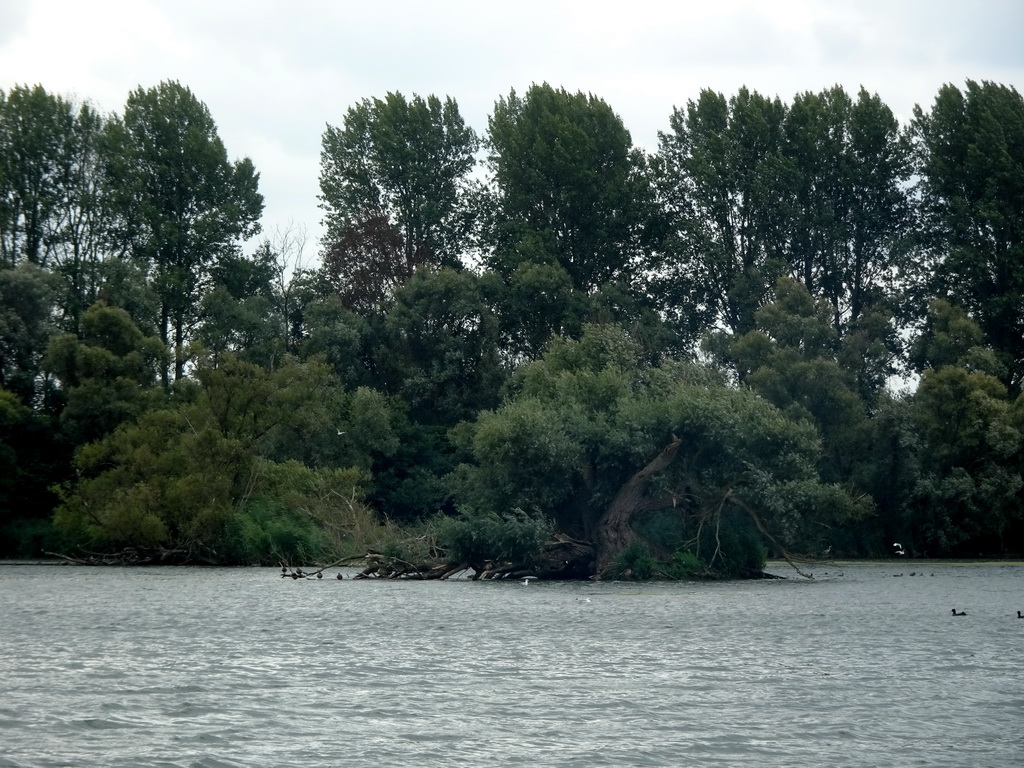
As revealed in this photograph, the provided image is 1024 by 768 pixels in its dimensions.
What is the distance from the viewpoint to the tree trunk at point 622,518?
167 ft

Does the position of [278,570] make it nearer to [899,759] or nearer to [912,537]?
[912,537]

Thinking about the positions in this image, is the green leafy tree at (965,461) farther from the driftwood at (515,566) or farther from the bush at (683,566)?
the driftwood at (515,566)

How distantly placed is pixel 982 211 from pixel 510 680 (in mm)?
59906

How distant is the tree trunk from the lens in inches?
2009

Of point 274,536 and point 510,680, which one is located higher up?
point 274,536

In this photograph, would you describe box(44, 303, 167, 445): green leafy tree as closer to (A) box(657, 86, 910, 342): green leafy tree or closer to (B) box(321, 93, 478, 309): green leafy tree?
(B) box(321, 93, 478, 309): green leafy tree

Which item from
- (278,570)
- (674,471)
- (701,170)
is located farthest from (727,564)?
(701,170)

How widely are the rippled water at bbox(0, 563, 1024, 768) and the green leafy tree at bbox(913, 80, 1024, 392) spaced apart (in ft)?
121

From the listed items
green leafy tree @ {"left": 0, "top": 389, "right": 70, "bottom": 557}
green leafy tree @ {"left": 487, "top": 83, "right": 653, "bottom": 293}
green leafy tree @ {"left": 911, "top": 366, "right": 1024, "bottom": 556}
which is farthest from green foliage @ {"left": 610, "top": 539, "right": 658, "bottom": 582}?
green leafy tree @ {"left": 487, "top": 83, "right": 653, "bottom": 293}

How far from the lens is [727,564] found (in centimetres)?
5178

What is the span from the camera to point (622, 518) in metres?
51.3

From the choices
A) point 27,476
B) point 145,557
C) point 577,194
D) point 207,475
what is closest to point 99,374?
point 27,476

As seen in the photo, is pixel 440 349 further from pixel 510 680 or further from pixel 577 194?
pixel 510 680

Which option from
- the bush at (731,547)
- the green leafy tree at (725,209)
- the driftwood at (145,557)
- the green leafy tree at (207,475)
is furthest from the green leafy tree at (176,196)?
the bush at (731,547)
